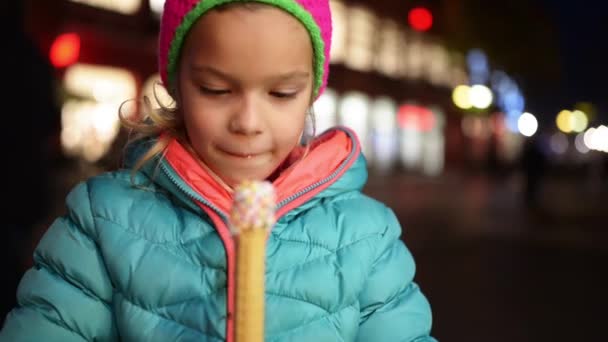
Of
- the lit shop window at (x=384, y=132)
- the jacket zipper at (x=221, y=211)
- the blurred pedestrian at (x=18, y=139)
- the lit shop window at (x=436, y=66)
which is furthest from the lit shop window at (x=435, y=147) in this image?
the jacket zipper at (x=221, y=211)

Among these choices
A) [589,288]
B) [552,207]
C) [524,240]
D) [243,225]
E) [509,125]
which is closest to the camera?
[243,225]

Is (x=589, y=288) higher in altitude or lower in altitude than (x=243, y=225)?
lower

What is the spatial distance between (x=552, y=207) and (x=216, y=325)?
15.0m

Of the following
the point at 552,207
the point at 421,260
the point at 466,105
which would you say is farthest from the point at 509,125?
the point at 421,260

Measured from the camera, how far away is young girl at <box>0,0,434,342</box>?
4.59 ft

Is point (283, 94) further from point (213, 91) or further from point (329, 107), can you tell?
point (329, 107)

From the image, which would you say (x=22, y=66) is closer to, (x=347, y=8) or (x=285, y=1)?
(x=285, y=1)

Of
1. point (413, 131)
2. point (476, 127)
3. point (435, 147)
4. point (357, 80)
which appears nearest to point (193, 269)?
point (357, 80)

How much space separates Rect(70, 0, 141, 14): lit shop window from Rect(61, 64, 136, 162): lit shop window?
1.58 m

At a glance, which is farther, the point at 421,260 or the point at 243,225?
the point at 421,260

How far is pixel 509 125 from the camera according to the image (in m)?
41.1

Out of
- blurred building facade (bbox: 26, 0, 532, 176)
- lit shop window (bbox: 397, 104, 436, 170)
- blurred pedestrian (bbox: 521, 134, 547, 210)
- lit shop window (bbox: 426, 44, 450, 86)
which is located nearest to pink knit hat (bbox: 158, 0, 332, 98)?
blurred building facade (bbox: 26, 0, 532, 176)

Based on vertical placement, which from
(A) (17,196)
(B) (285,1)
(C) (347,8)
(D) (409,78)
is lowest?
(A) (17,196)

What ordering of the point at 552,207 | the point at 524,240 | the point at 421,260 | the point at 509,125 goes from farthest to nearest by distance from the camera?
the point at 509,125 → the point at 552,207 → the point at 524,240 → the point at 421,260
